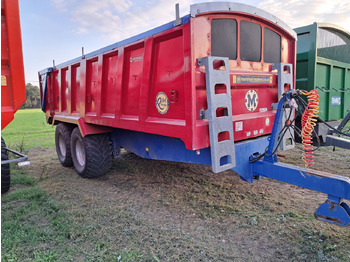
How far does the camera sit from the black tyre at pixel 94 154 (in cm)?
515

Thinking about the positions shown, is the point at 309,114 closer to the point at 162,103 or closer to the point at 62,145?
the point at 162,103

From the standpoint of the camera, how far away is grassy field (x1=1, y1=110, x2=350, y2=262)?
2.79 metres

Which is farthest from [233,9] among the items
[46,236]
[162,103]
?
[46,236]

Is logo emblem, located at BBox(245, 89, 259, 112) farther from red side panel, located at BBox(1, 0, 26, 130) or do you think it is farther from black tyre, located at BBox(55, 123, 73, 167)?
black tyre, located at BBox(55, 123, 73, 167)

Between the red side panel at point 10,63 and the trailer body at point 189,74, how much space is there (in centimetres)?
143

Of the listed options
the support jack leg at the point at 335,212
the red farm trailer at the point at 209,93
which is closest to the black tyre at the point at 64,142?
the red farm trailer at the point at 209,93

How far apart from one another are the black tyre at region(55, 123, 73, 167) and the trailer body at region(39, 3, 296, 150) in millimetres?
1399

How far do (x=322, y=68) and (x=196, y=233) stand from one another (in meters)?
4.42

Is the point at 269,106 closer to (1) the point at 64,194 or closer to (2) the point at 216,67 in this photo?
(2) the point at 216,67

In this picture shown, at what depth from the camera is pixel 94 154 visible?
5.16 meters

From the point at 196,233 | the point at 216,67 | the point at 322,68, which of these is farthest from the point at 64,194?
the point at 322,68

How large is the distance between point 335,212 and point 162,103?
2.19 metres

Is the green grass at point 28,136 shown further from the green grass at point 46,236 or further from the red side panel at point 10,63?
Answer: the red side panel at point 10,63

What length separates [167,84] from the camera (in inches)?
130
